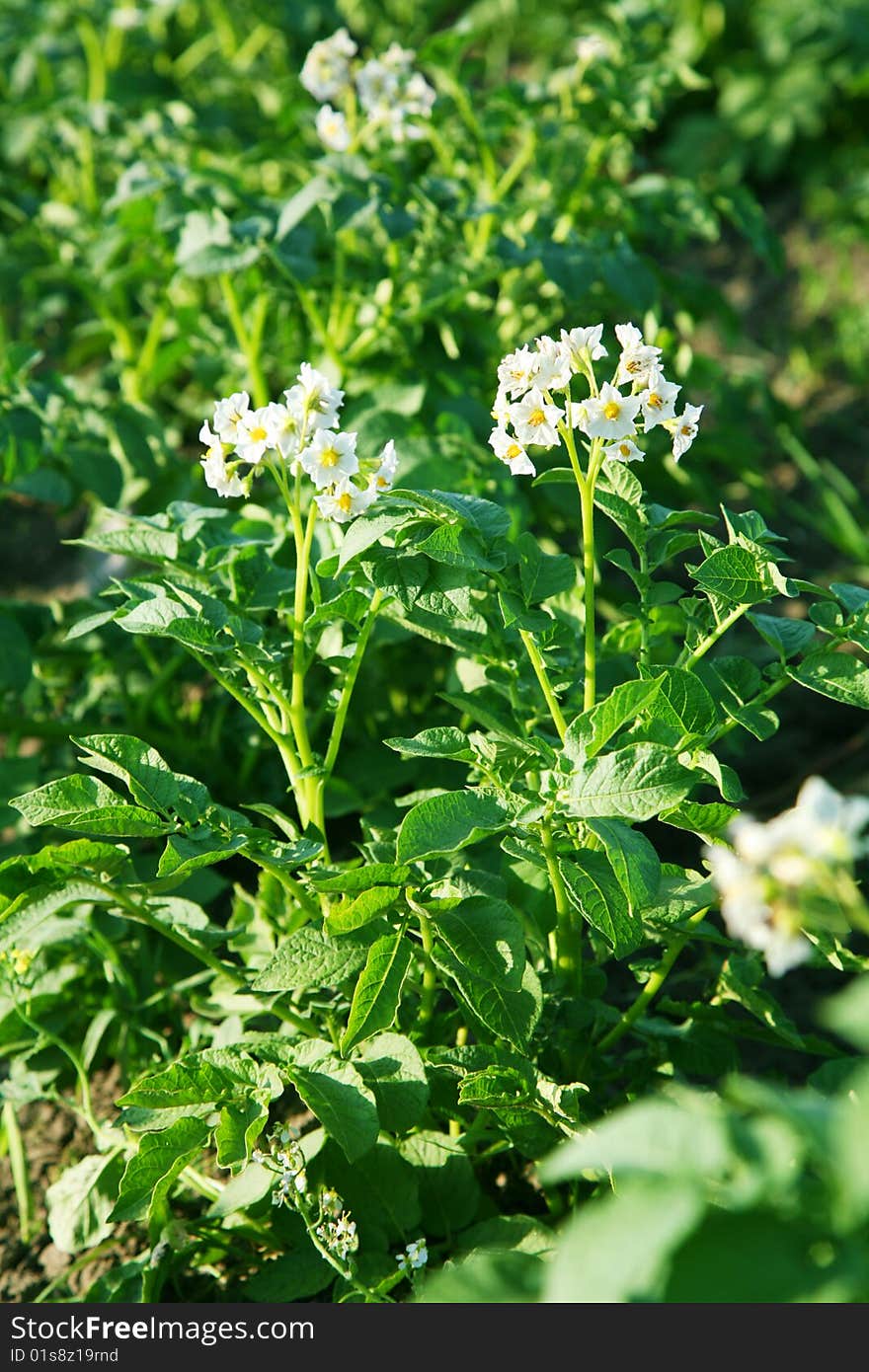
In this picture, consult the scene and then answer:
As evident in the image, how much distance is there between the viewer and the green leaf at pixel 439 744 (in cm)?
105

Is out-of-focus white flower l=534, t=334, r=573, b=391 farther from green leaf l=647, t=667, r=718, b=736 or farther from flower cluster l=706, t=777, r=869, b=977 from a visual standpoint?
flower cluster l=706, t=777, r=869, b=977

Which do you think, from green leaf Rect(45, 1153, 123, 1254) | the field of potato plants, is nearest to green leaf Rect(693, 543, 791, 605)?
the field of potato plants

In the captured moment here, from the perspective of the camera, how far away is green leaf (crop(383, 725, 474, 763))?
1047 millimetres

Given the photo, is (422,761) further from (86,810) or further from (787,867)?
(787,867)

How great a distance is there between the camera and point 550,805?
3.21 ft

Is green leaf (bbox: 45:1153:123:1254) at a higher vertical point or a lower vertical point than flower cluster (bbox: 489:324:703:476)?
lower

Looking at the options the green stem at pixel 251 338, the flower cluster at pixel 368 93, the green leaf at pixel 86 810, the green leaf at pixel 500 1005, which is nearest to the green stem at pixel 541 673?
the green leaf at pixel 500 1005

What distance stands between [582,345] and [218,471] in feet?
1.10

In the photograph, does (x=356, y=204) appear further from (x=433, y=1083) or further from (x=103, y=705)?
(x=433, y=1083)

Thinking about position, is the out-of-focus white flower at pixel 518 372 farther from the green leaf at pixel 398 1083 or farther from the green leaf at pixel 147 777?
the green leaf at pixel 398 1083

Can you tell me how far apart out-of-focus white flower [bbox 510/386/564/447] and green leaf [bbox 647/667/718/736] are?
22 cm

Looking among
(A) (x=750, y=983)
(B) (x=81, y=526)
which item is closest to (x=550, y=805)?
(A) (x=750, y=983)

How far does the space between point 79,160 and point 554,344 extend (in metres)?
2.04

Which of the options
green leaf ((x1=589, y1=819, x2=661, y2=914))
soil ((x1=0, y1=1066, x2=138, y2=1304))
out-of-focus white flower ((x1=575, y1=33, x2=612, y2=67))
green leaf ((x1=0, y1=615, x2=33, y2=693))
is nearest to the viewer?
green leaf ((x1=589, y1=819, x2=661, y2=914))
